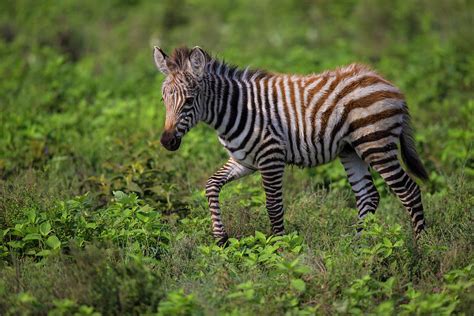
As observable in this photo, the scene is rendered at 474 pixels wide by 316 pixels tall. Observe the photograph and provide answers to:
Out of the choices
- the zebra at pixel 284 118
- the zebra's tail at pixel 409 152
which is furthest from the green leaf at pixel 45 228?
the zebra's tail at pixel 409 152

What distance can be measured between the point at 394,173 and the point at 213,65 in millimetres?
2354

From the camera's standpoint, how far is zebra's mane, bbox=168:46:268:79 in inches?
307

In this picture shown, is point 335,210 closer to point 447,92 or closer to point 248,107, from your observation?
point 248,107

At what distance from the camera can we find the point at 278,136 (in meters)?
7.95

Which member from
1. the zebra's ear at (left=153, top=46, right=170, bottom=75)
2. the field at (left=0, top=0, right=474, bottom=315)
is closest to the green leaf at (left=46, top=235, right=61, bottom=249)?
the field at (left=0, top=0, right=474, bottom=315)

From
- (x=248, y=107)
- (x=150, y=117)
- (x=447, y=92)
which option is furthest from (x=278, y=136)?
(x=447, y=92)

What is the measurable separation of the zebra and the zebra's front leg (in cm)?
1

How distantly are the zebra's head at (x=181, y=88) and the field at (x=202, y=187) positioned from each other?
877mm

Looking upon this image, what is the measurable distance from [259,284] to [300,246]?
82 centimetres

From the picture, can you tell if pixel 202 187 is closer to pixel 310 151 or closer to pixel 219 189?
pixel 219 189

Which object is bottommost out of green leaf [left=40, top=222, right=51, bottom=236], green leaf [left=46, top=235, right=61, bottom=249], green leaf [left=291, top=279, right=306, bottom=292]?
green leaf [left=291, top=279, right=306, bottom=292]

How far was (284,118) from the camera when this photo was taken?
26.5 feet

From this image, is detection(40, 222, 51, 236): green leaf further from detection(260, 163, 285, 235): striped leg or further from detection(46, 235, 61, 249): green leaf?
detection(260, 163, 285, 235): striped leg

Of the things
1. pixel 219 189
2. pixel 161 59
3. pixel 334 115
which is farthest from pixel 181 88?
pixel 334 115
